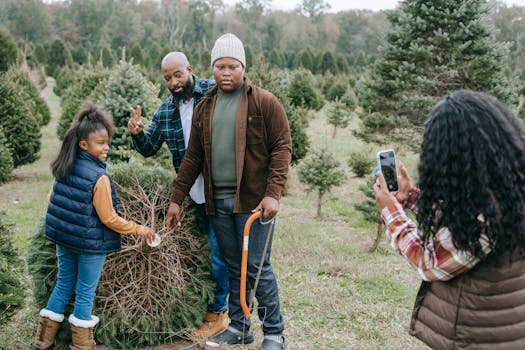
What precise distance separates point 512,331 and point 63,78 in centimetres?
2494

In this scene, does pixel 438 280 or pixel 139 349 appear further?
pixel 139 349

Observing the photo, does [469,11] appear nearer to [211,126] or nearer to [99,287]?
[211,126]

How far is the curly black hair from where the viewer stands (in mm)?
2045

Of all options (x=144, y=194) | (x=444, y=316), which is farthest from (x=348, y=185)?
(x=444, y=316)

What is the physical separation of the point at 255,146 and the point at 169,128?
2.70 feet

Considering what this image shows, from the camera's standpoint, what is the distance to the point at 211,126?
357 cm

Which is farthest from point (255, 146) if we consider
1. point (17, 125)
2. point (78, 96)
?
point (78, 96)

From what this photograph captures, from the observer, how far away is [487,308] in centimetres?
219

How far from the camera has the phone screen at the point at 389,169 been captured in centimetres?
260

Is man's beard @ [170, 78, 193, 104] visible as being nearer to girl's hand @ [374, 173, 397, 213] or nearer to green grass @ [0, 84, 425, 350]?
green grass @ [0, 84, 425, 350]

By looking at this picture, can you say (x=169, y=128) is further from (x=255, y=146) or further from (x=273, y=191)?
(x=273, y=191)

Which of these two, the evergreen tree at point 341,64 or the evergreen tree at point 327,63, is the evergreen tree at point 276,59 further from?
the evergreen tree at point 341,64

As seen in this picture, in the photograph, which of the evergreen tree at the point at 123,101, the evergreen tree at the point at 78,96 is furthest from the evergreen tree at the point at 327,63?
the evergreen tree at the point at 123,101

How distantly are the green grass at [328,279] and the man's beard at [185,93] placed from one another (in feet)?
5.95
